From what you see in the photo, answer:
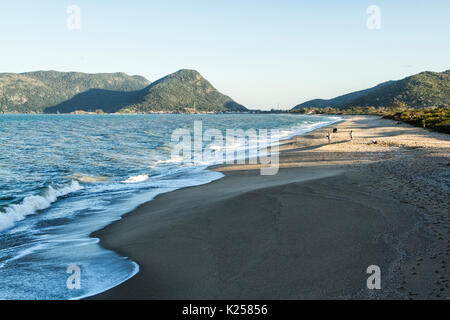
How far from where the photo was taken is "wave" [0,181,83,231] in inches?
405

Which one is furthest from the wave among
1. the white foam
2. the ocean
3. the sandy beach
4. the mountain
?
the mountain

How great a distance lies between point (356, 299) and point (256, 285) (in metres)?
1.52

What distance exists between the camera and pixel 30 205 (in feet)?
38.4

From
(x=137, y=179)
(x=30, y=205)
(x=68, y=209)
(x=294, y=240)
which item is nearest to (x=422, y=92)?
(x=137, y=179)

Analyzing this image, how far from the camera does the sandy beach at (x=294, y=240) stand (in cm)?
500

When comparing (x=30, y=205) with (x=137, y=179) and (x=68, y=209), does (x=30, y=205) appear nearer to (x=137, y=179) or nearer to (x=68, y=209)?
(x=68, y=209)

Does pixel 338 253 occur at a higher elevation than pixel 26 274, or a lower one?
higher

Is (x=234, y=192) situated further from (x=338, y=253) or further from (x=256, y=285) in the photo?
(x=256, y=285)

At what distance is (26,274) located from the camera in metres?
6.31

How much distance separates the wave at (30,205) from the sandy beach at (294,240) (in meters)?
3.90

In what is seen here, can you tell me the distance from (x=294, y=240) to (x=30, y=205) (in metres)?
10.2

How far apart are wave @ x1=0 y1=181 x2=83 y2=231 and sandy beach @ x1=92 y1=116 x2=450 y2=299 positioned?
3.90m

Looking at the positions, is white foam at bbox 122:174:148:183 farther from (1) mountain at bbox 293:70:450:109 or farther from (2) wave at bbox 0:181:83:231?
(1) mountain at bbox 293:70:450:109
